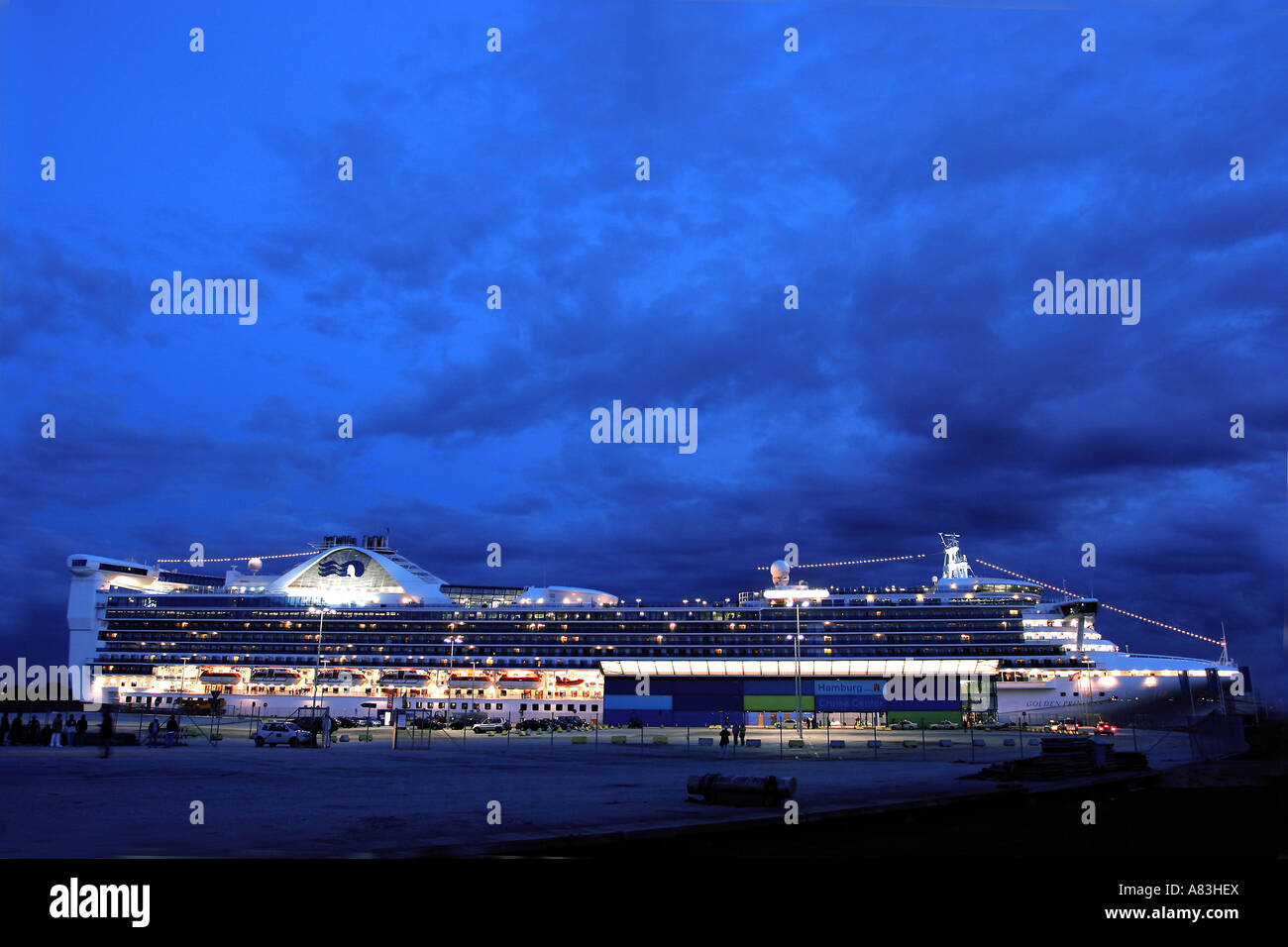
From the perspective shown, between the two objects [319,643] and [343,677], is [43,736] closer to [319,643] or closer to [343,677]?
[319,643]

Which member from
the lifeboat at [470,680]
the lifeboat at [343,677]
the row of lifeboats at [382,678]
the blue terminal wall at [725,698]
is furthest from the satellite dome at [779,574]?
the lifeboat at [343,677]

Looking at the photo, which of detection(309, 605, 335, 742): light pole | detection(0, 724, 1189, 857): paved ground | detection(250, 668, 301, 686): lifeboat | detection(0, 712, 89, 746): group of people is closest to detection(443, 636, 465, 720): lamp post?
detection(309, 605, 335, 742): light pole

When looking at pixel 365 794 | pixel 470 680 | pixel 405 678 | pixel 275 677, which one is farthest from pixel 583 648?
pixel 365 794

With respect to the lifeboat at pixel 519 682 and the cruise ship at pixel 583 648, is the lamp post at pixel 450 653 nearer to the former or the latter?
the cruise ship at pixel 583 648

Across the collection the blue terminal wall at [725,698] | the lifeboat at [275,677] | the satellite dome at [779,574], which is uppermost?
the satellite dome at [779,574]

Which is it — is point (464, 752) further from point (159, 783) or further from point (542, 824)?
point (542, 824)

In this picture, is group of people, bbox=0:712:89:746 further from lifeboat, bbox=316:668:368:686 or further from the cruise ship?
lifeboat, bbox=316:668:368:686
